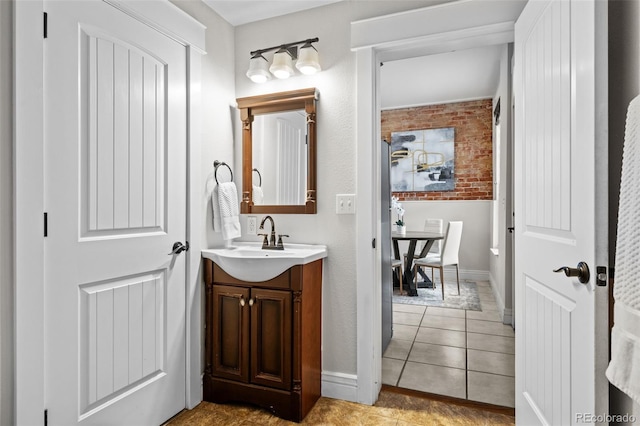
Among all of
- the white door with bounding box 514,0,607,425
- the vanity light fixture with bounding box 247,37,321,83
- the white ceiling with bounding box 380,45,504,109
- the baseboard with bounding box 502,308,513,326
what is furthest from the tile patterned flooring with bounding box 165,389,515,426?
the white ceiling with bounding box 380,45,504,109

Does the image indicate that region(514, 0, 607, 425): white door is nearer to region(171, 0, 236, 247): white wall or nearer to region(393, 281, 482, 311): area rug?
region(171, 0, 236, 247): white wall

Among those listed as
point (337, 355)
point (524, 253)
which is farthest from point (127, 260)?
point (524, 253)

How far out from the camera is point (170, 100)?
6.36 feet

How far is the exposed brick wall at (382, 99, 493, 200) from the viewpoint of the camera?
5.26 m

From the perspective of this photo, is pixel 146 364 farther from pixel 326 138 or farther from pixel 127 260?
pixel 326 138

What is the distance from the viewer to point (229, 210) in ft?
7.48

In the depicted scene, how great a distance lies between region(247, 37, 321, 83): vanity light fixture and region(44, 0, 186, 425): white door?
47cm

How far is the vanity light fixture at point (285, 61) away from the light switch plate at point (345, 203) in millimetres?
778

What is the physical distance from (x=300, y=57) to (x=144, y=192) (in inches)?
46.1

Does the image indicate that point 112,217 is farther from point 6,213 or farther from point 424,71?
point 424,71

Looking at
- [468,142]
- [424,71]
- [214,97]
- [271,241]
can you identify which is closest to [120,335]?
[271,241]

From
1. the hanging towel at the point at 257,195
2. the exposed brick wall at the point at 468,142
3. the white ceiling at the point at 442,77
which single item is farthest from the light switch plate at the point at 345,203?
the exposed brick wall at the point at 468,142

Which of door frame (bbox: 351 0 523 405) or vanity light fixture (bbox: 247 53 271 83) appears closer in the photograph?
door frame (bbox: 351 0 523 405)

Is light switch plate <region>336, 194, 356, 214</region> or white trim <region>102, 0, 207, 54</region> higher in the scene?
white trim <region>102, 0, 207, 54</region>
